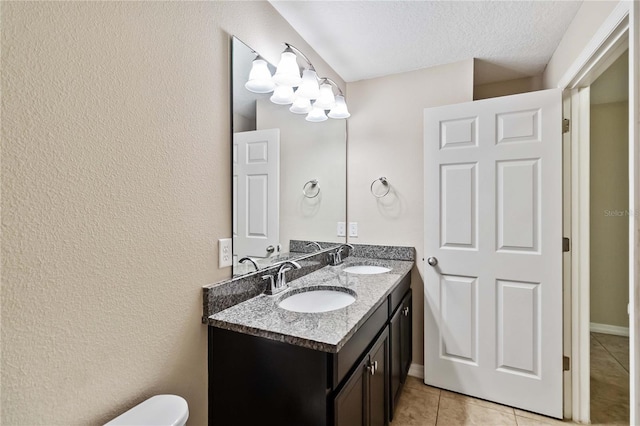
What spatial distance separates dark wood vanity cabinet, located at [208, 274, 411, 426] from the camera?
1.00m

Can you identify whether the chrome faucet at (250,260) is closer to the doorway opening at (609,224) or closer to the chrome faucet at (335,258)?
the chrome faucet at (335,258)

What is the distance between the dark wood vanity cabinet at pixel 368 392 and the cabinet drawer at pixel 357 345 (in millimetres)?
43

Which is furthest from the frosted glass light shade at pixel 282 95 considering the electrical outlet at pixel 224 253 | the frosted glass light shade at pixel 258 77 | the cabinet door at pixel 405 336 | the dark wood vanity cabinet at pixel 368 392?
the cabinet door at pixel 405 336

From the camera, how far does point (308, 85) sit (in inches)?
70.0

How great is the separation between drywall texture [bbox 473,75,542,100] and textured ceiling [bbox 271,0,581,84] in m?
0.11

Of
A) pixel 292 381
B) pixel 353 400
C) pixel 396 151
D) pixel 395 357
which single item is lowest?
pixel 395 357

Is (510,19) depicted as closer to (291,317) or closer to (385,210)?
(385,210)

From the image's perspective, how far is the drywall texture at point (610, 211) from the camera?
2723 millimetres

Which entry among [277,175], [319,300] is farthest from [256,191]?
[319,300]

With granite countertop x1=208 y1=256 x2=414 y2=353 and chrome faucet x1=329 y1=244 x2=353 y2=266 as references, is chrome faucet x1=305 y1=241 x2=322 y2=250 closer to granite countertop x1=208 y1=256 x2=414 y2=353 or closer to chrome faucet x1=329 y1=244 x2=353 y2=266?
chrome faucet x1=329 y1=244 x2=353 y2=266

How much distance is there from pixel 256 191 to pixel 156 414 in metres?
0.97

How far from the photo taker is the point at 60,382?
769 millimetres

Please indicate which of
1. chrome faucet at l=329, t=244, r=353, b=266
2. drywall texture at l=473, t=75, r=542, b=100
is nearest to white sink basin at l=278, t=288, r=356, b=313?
chrome faucet at l=329, t=244, r=353, b=266

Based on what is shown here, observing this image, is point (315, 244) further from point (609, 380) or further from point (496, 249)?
point (609, 380)
